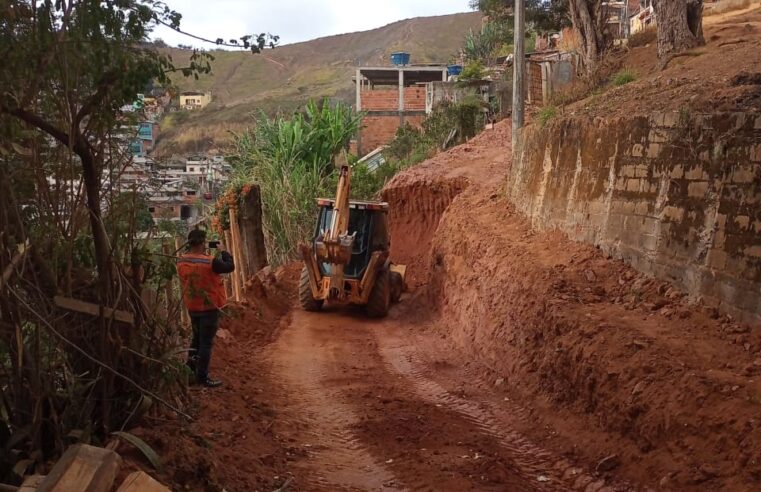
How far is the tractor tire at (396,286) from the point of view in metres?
17.3

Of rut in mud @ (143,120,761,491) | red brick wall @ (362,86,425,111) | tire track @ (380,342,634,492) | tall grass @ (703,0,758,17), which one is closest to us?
rut in mud @ (143,120,761,491)

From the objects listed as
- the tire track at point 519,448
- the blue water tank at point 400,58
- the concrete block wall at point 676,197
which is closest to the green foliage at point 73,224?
the tire track at point 519,448

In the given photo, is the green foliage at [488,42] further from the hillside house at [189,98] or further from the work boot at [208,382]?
the work boot at [208,382]

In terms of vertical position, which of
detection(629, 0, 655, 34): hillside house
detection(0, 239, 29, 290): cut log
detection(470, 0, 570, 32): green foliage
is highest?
detection(629, 0, 655, 34): hillside house

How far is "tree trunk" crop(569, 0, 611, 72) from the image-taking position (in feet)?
65.9

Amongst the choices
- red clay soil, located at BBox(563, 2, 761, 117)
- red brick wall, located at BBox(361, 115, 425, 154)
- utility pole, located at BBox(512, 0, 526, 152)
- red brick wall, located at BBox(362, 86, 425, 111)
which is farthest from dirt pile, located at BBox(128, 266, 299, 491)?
red brick wall, located at BBox(362, 86, 425, 111)

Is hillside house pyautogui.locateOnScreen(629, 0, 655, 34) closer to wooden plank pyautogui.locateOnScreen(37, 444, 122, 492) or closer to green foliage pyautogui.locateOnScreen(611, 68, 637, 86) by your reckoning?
green foliage pyautogui.locateOnScreen(611, 68, 637, 86)

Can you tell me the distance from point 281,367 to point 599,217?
5.26 m

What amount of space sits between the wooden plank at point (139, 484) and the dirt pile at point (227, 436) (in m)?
0.53

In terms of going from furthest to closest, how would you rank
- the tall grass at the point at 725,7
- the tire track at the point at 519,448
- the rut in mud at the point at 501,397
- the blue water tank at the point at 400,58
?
the blue water tank at the point at 400,58
the tall grass at the point at 725,7
the tire track at the point at 519,448
the rut in mud at the point at 501,397

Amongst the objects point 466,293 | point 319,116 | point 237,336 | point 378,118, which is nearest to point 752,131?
point 466,293

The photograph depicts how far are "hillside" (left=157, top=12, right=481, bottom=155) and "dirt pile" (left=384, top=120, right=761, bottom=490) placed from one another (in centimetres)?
5420

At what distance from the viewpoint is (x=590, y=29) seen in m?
20.2

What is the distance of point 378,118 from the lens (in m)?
44.0
